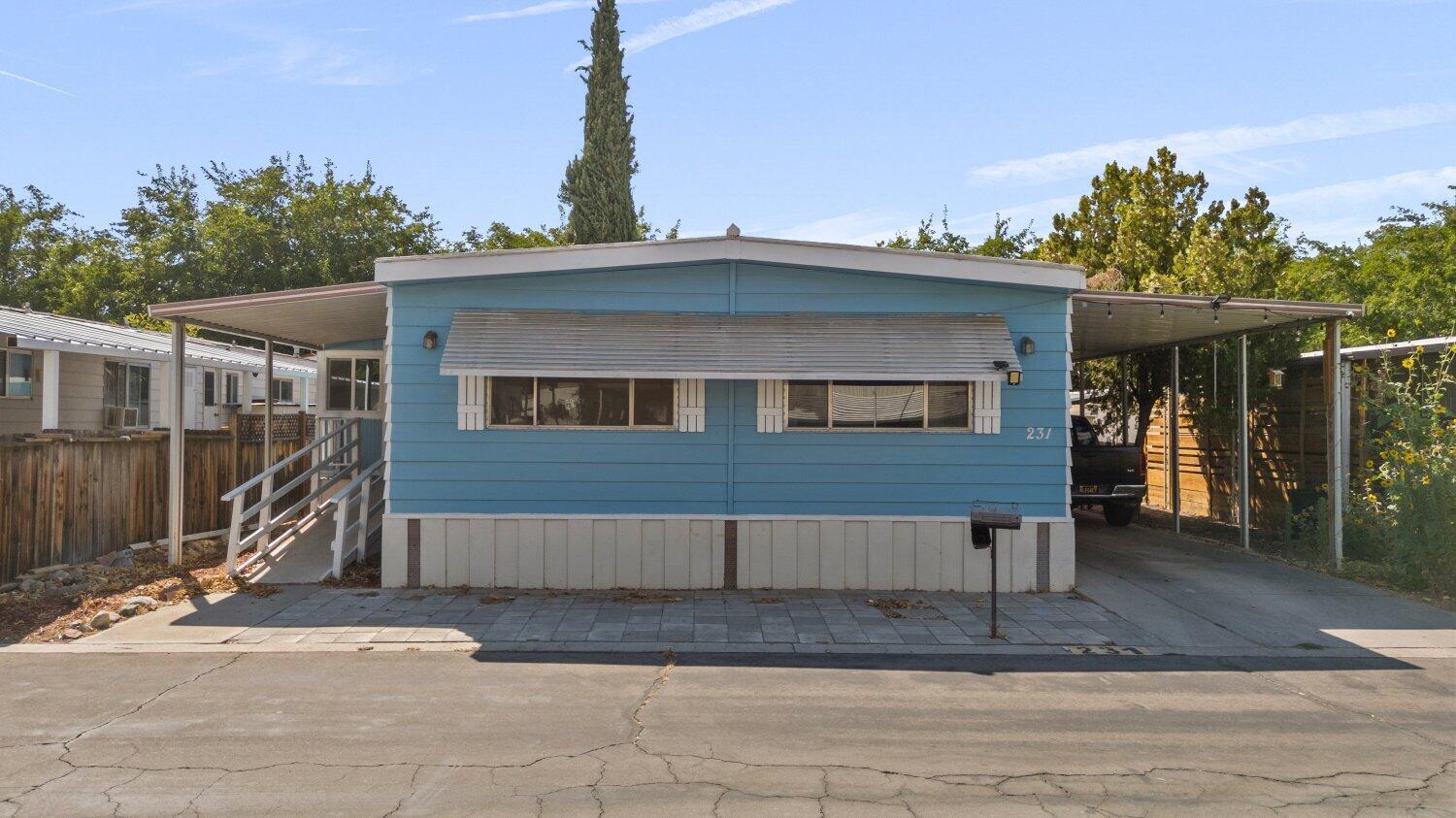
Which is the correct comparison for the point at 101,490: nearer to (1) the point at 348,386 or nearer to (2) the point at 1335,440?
(1) the point at 348,386

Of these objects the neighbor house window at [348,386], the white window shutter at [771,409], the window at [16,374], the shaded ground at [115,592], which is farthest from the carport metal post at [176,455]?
the window at [16,374]

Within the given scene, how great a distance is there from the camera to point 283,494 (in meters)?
11.3

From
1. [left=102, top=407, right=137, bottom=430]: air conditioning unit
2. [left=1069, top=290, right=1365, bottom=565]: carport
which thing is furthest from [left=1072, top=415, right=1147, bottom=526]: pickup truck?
[left=102, top=407, right=137, bottom=430]: air conditioning unit

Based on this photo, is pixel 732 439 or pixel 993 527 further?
pixel 732 439

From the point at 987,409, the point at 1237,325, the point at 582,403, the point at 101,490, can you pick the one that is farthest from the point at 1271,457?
the point at 101,490

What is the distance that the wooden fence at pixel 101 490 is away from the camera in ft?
30.1

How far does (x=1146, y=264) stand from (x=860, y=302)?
9509mm

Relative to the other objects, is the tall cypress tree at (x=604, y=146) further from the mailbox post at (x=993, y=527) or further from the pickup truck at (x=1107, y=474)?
the mailbox post at (x=993, y=527)

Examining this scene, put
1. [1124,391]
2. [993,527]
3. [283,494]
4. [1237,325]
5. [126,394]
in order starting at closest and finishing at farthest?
[993,527] → [1237,325] → [283,494] → [1124,391] → [126,394]

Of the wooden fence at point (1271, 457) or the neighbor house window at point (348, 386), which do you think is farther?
the wooden fence at point (1271, 457)

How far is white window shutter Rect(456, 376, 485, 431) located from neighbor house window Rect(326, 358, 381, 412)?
323 centimetres

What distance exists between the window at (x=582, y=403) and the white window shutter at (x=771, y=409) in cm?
87

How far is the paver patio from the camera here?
7738 mm

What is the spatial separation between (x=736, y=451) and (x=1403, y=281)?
792 inches
